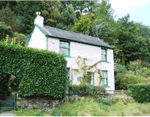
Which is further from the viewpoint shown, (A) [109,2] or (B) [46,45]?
(A) [109,2]

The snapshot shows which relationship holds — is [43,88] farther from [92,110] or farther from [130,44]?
[130,44]

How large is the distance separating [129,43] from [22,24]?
21.8m

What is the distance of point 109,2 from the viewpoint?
130 ft

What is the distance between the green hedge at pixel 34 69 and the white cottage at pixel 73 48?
4966 mm

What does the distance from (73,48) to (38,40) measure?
12.4 feet

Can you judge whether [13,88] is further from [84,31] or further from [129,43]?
[129,43]

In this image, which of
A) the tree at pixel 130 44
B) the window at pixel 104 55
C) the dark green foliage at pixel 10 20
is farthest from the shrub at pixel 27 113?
the dark green foliage at pixel 10 20

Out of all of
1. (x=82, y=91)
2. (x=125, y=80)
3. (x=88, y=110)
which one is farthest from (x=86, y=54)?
(x=88, y=110)

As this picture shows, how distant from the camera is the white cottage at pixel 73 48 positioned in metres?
16.7

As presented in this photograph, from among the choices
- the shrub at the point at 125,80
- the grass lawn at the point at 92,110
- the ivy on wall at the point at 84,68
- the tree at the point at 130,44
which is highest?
the tree at the point at 130,44

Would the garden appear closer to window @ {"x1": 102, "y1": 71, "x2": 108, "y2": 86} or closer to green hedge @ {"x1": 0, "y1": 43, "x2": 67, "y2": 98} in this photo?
green hedge @ {"x1": 0, "y1": 43, "x2": 67, "y2": 98}

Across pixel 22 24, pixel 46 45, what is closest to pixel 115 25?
pixel 22 24

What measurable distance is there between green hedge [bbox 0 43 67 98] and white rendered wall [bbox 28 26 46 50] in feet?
18.5

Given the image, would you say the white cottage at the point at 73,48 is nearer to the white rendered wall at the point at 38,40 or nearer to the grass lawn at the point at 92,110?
the white rendered wall at the point at 38,40
